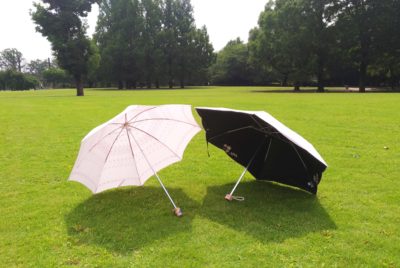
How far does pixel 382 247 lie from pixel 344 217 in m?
0.91

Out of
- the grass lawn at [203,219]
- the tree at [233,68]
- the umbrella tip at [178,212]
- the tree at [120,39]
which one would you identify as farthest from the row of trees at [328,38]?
the umbrella tip at [178,212]

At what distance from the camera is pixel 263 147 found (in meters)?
6.27

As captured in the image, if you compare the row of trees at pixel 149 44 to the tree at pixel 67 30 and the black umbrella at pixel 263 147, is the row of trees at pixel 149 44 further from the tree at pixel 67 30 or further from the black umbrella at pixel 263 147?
the black umbrella at pixel 263 147

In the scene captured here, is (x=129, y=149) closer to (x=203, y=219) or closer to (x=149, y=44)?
(x=203, y=219)

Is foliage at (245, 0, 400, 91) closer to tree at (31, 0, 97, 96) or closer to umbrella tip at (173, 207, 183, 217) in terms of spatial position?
tree at (31, 0, 97, 96)

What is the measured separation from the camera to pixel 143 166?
5473 mm

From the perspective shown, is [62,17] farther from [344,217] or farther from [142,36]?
[344,217]

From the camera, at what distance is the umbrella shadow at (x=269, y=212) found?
4.98 m

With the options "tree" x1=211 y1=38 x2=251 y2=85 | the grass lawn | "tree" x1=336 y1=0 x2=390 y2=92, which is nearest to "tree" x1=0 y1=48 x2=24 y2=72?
"tree" x1=211 y1=38 x2=251 y2=85

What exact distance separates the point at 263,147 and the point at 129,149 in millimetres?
2175

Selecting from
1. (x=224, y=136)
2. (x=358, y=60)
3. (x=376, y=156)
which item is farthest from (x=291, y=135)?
(x=358, y=60)

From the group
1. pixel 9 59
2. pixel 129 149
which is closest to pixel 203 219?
pixel 129 149

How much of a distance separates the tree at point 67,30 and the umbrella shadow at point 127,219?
1574 inches

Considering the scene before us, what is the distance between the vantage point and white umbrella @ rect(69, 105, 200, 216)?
5.36 metres
